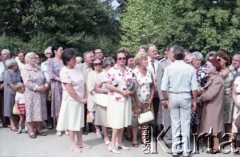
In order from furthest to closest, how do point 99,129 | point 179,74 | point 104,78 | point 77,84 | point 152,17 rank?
point 152,17
point 99,129
point 104,78
point 77,84
point 179,74

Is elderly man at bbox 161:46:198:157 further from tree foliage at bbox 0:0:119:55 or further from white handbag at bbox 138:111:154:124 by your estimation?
tree foliage at bbox 0:0:119:55

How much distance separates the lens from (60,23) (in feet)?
95.2

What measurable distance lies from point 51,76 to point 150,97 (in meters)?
2.40

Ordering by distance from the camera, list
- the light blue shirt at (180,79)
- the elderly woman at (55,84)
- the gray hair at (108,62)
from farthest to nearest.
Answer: the elderly woman at (55,84) < the gray hair at (108,62) < the light blue shirt at (180,79)

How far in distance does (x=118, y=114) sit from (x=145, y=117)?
0.68 metres

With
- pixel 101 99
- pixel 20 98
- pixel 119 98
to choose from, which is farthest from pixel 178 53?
pixel 20 98

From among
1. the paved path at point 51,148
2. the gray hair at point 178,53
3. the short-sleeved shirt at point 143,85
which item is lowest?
the paved path at point 51,148

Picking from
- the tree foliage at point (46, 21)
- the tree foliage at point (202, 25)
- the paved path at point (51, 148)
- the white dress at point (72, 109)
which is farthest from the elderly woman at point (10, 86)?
the tree foliage at point (202, 25)

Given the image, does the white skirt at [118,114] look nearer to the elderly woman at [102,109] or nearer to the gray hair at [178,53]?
the elderly woman at [102,109]

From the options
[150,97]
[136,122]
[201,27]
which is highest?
[201,27]

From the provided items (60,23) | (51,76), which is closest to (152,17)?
(60,23)

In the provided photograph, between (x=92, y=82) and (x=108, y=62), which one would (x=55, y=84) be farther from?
(x=108, y=62)

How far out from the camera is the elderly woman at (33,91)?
7617 millimetres

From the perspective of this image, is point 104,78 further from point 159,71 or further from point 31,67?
point 31,67
